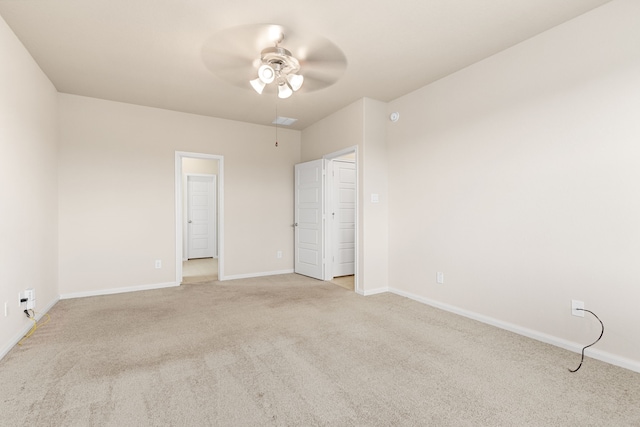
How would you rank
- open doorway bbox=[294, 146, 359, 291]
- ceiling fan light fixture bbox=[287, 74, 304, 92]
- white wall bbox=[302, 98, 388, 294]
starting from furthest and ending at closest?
open doorway bbox=[294, 146, 359, 291], white wall bbox=[302, 98, 388, 294], ceiling fan light fixture bbox=[287, 74, 304, 92]

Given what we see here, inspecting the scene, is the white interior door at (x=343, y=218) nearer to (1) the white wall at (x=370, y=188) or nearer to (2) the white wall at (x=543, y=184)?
(1) the white wall at (x=370, y=188)

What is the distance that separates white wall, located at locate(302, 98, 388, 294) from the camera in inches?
165

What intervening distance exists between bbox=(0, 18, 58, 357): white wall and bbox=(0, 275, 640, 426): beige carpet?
468 millimetres

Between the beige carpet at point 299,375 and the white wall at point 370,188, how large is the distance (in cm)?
91

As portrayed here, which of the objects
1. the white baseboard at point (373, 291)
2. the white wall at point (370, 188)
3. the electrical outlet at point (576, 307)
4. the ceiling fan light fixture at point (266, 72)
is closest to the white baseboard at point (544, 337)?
the electrical outlet at point (576, 307)

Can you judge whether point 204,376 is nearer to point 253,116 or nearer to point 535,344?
point 535,344

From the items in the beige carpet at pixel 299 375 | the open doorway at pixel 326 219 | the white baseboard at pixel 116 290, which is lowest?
the beige carpet at pixel 299 375

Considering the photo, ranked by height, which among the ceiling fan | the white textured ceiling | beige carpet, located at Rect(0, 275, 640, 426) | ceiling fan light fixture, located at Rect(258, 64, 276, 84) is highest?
the white textured ceiling

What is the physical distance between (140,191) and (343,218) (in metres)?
3.19

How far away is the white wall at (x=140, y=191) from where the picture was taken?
4133mm

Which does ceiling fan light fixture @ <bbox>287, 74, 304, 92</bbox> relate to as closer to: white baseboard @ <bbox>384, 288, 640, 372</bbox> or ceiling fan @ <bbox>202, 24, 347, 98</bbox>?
ceiling fan @ <bbox>202, 24, 347, 98</bbox>

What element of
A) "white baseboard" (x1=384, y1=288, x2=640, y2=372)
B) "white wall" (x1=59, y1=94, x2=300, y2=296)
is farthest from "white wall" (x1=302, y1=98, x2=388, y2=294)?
"white wall" (x1=59, y1=94, x2=300, y2=296)

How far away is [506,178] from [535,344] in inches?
58.5

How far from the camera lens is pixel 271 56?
2.75m
